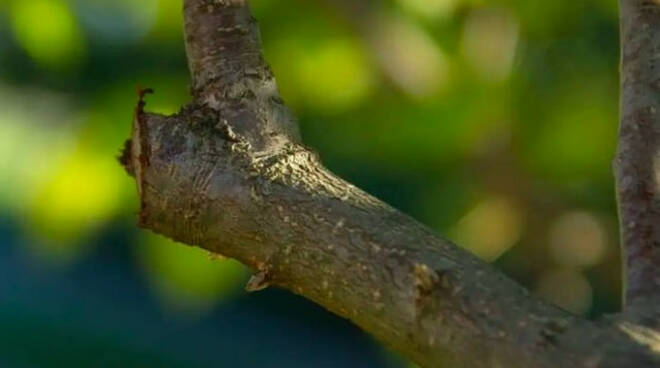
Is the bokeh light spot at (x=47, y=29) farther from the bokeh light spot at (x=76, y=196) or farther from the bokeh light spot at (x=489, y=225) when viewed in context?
the bokeh light spot at (x=489, y=225)

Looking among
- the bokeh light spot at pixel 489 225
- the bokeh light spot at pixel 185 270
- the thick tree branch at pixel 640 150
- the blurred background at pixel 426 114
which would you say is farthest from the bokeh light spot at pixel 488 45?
the thick tree branch at pixel 640 150

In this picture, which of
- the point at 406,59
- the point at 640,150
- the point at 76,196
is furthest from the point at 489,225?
the point at 640,150

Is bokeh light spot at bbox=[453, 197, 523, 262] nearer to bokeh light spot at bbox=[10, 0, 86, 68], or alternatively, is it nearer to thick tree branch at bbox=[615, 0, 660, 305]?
bokeh light spot at bbox=[10, 0, 86, 68]

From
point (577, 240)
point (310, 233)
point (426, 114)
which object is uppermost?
point (310, 233)

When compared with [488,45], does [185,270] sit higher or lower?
lower

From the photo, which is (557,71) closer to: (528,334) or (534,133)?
(534,133)

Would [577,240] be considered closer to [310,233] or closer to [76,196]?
[76,196]
